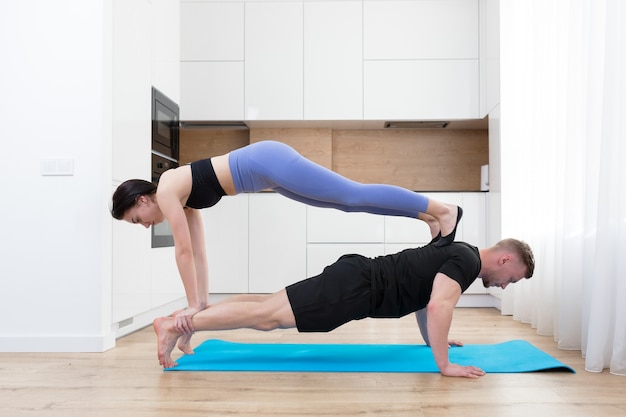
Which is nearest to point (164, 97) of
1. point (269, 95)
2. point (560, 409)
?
point (269, 95)

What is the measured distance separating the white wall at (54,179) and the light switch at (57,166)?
0.03 metres

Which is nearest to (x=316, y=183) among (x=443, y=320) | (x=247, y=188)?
(x=247, y=188)

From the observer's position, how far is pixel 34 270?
308 centimetres

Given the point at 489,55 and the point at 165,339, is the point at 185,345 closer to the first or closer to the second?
the point at 165,339

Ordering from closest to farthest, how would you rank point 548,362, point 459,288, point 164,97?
point 459,288 → point 548,362 → point 164,97

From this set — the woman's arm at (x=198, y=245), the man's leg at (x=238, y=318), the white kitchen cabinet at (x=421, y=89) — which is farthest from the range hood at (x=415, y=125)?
the man's leg at (x=238, y=318)

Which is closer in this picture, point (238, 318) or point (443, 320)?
point (443, 320)

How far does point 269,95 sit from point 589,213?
120 inches

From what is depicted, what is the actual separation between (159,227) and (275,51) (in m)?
1.93

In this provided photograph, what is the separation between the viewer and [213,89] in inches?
202

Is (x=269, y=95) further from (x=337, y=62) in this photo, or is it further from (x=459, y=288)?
(x=459, y=288)

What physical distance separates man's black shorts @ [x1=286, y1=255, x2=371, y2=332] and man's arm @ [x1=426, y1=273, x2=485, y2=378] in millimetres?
278

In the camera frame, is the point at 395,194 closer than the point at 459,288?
No

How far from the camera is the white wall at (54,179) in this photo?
3.07 meters
